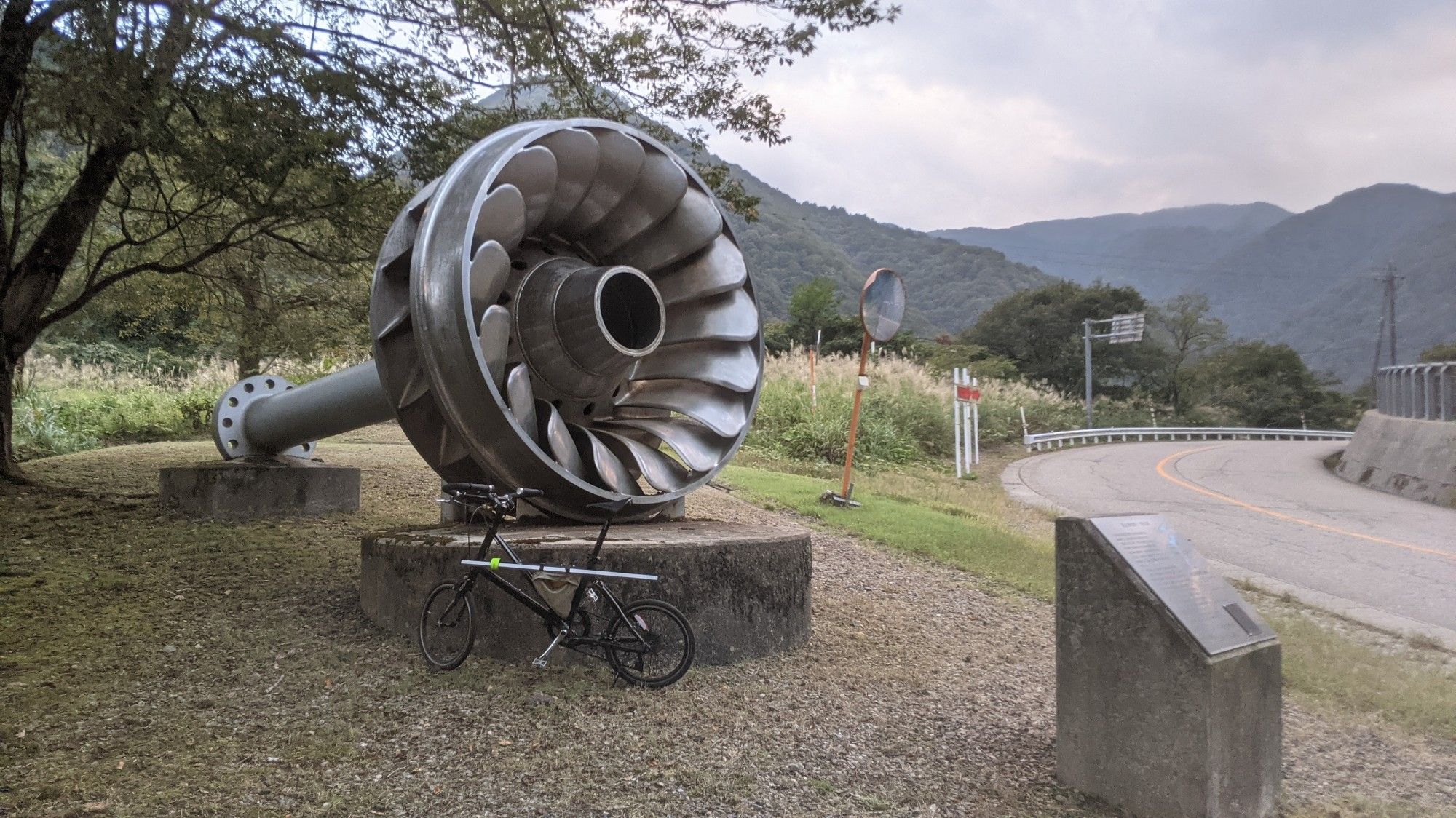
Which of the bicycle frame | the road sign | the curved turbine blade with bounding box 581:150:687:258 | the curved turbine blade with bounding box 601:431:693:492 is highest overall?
the road sign

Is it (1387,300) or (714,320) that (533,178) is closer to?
(714,320)

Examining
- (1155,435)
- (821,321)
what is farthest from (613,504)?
(821,321)

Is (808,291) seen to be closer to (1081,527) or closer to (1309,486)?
(1309,486)

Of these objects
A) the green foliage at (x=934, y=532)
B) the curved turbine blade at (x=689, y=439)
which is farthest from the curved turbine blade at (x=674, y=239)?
the green foliage at (x=934, y=532)

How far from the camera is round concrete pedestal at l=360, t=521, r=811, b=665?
14.7 feet

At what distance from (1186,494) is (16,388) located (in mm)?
18491

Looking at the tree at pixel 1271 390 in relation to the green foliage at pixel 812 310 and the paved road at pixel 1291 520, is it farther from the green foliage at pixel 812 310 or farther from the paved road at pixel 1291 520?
the paved road at pixel 1291 520

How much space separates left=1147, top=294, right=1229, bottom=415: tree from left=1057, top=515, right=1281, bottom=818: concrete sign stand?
54.9 meters

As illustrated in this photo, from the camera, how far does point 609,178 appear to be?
5293 mm

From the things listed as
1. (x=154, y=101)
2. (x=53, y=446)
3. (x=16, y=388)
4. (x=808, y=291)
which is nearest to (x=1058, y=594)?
(x=154, y=101)

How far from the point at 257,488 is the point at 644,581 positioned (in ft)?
14.9

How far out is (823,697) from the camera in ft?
14.7

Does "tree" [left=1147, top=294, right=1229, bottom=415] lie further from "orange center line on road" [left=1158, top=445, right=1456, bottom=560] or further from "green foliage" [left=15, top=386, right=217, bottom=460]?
"green foliage" [left=15, top=386, right=217, bottom=460]

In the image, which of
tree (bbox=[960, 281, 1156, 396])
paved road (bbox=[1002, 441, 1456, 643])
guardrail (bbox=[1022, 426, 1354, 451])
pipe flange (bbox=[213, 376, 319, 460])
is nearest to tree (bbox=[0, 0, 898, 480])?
pipe flange (bbox=[213, 376, 319, 460])
